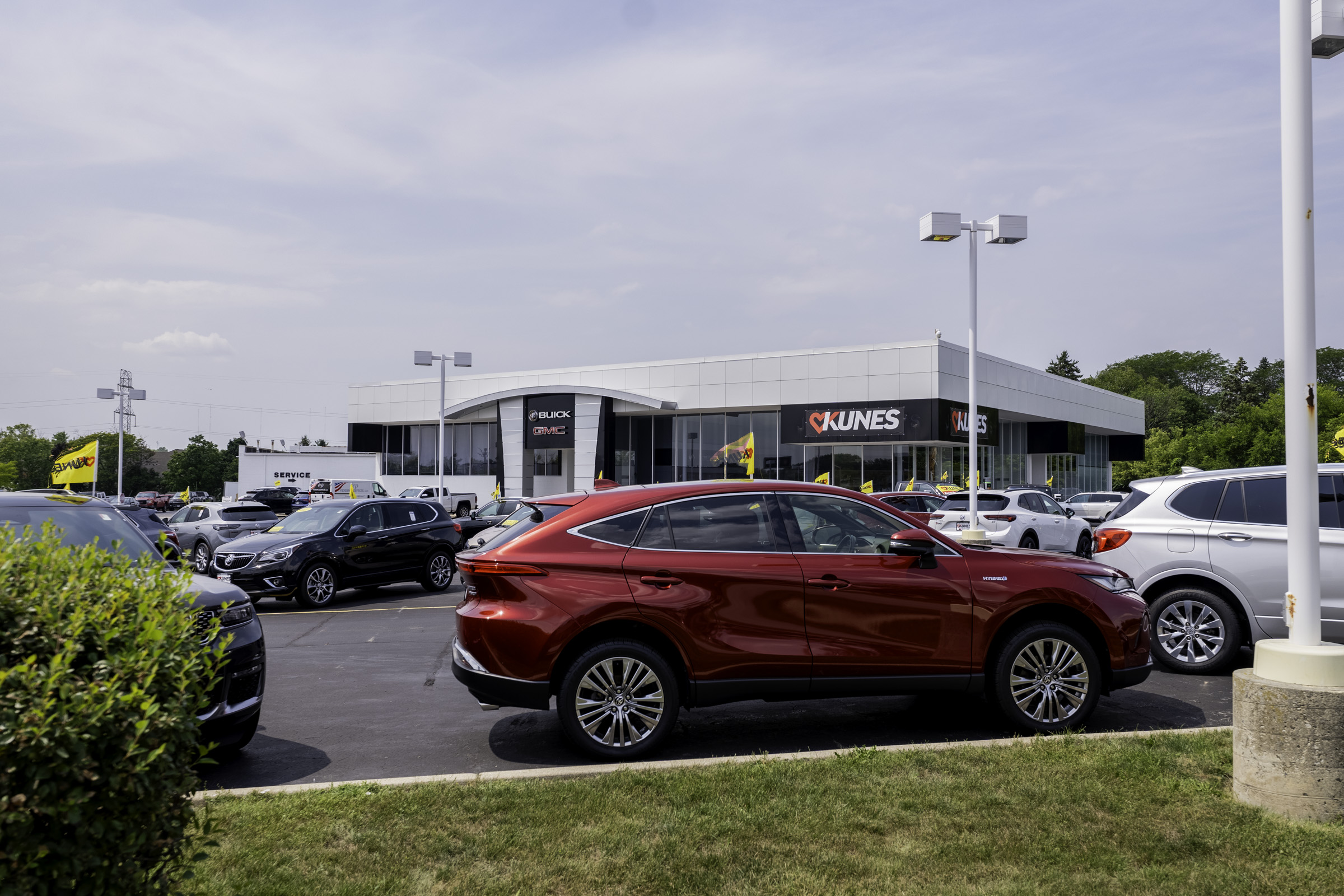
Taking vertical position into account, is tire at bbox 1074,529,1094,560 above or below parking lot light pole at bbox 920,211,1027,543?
below

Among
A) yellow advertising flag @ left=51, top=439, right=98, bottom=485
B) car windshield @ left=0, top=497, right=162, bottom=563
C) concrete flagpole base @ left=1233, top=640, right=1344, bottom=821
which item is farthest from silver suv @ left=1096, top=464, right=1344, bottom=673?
yellow advertising flag @ left=51, top=439, right=98, bottom=485

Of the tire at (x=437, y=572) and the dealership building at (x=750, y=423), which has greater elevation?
the dealership building at (x=750, y=423)

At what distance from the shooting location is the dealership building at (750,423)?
39.8 meters

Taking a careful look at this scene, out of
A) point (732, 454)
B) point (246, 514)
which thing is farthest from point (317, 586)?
point (732, 454)

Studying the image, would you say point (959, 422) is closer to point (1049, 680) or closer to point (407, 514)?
point (407, 514)

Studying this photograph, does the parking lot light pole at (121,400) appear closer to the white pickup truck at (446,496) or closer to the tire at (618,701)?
the white pickup truck at (446,496)

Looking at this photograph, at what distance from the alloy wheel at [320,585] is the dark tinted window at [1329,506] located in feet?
42.1

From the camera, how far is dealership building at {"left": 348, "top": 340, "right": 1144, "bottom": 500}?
3975 centimetres

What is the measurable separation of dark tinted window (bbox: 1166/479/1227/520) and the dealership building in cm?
2465

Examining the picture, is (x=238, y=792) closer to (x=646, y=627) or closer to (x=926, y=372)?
(x=646, y=627)

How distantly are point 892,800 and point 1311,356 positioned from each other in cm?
324

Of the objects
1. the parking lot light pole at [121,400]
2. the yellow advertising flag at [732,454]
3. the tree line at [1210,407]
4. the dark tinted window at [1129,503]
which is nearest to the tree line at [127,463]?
the parking lot light pole at [121,400]

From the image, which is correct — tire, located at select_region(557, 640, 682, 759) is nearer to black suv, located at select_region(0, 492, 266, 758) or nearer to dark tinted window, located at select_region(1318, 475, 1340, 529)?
black suv, located at select_region(0, 492, 266, 758)

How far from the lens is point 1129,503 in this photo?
9.70 meters
